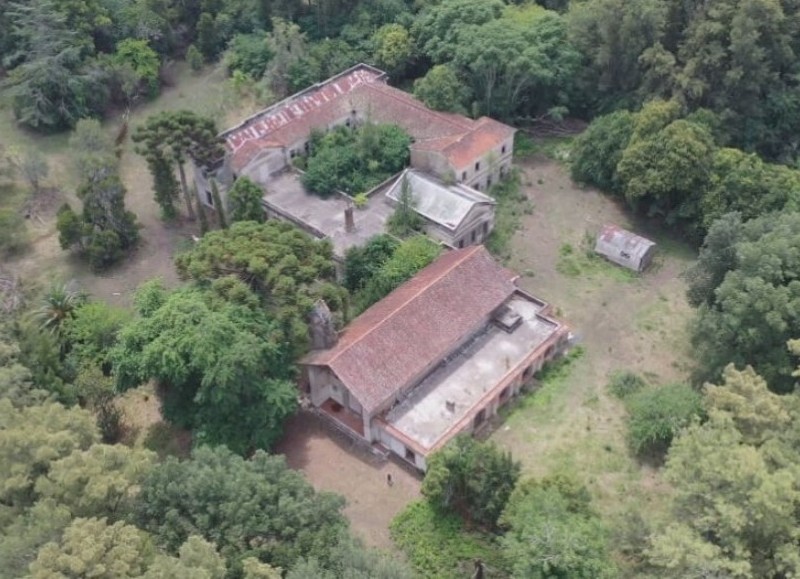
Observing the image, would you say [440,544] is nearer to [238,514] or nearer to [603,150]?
[238,514]

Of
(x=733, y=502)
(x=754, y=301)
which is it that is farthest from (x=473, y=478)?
(x=754, y=301)

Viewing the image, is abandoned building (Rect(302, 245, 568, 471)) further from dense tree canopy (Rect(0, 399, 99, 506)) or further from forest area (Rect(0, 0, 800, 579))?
dense tree canopy (Rect(0, 399, 99, 506))

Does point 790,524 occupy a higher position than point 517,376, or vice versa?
point 790,524

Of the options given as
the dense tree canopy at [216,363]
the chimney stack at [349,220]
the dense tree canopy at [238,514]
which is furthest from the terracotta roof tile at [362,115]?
the dense tree canopy at [238,514]

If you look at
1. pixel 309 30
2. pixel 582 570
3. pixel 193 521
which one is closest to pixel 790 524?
pixel 582 570

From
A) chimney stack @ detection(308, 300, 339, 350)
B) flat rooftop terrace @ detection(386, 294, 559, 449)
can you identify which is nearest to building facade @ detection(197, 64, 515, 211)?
flat rooftop terrace @ detection(386, 294, 559, 449)

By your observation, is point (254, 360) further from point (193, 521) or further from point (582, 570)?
point (582, 570)
